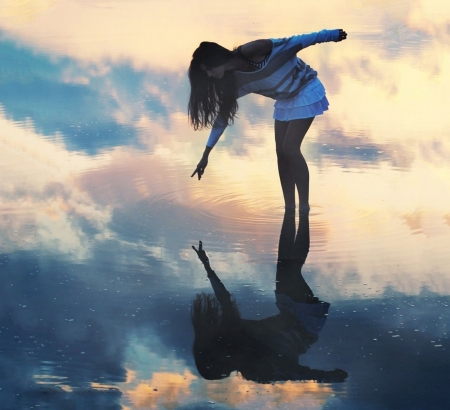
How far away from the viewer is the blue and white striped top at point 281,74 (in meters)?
5.98

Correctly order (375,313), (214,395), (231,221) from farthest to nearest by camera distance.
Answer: (231,221) → (375,313) → (214,395)

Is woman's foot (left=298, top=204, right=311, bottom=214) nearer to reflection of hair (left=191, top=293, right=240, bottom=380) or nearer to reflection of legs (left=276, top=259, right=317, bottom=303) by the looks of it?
reflection of legs (left=276, top=259, right=317, bottom=303)

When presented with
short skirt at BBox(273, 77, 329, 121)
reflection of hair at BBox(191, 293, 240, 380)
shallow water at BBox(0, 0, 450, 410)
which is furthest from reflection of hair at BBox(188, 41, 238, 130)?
reflection of hair at BBox(191, 293, 240, 380)

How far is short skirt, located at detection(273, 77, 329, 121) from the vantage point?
245 inches

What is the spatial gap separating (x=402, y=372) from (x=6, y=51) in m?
8.60

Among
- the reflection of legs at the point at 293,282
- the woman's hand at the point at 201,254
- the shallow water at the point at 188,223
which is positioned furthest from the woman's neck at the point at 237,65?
the reflection of legs at the point at 293,282

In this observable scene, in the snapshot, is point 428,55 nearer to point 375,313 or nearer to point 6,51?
point 6,51

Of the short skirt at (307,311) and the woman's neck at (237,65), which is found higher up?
the woman's neck at (237,65)

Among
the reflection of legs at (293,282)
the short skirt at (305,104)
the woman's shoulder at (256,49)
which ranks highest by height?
the woman's shoulder at (256,49)

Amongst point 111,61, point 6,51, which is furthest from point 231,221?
point 6,51

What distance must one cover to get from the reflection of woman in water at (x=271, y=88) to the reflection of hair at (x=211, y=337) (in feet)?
4.57

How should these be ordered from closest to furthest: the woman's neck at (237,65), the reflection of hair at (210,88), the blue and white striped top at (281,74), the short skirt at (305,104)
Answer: the reflection of hair at (210,88)
the woman's neck at (237,65)
the blue and white striped top at (281,74)
the short skirt at (305,104)

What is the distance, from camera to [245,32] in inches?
464

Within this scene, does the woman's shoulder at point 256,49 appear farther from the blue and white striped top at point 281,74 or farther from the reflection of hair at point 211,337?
the reflection of hair at point 211,337
